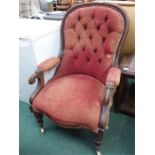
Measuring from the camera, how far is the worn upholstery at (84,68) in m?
1.42

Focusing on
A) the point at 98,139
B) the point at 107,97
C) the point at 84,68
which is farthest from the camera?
the point at 84,68

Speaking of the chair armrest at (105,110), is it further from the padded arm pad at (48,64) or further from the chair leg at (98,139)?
the padded arm pad at (48,64)

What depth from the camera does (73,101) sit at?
1.47 meters

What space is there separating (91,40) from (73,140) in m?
0.80

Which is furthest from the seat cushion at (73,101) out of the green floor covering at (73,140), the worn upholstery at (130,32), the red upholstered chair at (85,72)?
the worn upholstery at (130,32)

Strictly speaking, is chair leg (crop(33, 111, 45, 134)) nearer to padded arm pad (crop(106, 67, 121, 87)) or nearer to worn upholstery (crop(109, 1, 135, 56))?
padded arm pad (crop(106, 67, 121, 87))

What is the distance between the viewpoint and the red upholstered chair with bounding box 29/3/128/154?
4.59 ft

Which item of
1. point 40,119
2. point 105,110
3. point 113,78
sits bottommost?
point 40,119

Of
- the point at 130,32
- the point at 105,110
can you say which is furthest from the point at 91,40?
the point at 105,110

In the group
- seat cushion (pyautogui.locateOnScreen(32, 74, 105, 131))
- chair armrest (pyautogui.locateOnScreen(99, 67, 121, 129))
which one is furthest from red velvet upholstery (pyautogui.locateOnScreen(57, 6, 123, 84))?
chair armrest (pyautogui.locateOnScreen(99, 67, 121, 129))

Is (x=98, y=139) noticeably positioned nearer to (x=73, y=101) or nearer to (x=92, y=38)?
(x=73, y=101)

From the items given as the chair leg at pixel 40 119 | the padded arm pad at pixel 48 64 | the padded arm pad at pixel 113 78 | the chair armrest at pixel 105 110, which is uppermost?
the padded arm pad at pixel 48 64
